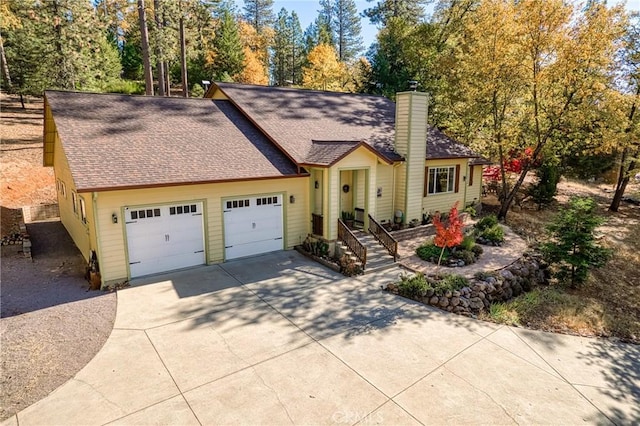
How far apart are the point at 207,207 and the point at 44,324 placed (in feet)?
15.9

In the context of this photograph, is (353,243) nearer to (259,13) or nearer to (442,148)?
(442,148)

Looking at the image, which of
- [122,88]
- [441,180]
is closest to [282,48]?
[122,88]

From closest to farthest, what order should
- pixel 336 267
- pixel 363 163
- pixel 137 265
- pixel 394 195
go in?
pixel 137 265 < pixel 336 267 < pixel 363 163 < pixel 394 195

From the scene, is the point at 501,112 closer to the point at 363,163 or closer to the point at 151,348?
the point at 363,163

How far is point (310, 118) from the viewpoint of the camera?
1619 centimetres

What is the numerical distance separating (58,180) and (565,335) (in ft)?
62.0

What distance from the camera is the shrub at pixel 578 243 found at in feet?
36.1

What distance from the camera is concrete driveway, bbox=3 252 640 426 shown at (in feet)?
18.4

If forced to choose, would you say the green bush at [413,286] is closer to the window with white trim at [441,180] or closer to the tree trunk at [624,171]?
the window with white trim at [441,180]

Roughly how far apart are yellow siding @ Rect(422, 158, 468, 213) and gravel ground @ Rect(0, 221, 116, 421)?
12310mm

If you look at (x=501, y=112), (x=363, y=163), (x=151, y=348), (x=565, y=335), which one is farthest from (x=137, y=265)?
(x=501, y=112)

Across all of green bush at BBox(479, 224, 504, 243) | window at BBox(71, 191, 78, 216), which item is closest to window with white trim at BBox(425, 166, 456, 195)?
green bush at BBox(479, 224, 504, 243)

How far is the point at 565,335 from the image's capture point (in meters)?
8.53

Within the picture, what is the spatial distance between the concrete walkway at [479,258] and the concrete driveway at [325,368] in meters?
2.33
